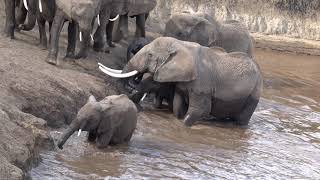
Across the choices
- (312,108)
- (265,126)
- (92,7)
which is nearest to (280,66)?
(312,108)

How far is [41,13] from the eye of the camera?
43.2 feet

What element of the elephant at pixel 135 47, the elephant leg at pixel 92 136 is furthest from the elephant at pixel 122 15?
the elephant leg at pixel 92 136

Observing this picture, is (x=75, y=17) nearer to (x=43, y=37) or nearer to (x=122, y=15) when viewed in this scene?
(x=43, y=37)

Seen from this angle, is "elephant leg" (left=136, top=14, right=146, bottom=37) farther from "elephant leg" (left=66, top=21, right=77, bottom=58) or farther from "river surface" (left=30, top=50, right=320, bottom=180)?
"elephant leg" (left=66, top=21, right=77, bottom=58)

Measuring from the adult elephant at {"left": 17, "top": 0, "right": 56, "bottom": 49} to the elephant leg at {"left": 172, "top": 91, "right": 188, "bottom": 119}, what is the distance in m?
2.59

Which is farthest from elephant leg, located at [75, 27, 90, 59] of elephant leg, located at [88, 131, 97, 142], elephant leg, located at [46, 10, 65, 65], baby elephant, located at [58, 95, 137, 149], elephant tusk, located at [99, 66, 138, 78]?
elephant leg, located at [88, 131, 97, 142]

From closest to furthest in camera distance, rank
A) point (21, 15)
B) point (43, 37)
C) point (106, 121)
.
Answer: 1. point (106, 121)
2. point (43, 37)
3. point (21, 15)

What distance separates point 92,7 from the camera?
1228cm

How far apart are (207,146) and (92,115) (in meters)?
2.42

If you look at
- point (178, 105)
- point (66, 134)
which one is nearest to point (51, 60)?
point (178, 105)

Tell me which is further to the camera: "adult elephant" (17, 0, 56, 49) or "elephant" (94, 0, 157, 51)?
"elephant" (94, 0, 157, 51)

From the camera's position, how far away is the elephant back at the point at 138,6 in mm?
16062

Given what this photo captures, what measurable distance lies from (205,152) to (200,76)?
198 centimetres

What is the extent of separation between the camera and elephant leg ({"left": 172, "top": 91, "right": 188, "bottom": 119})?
12.6m
